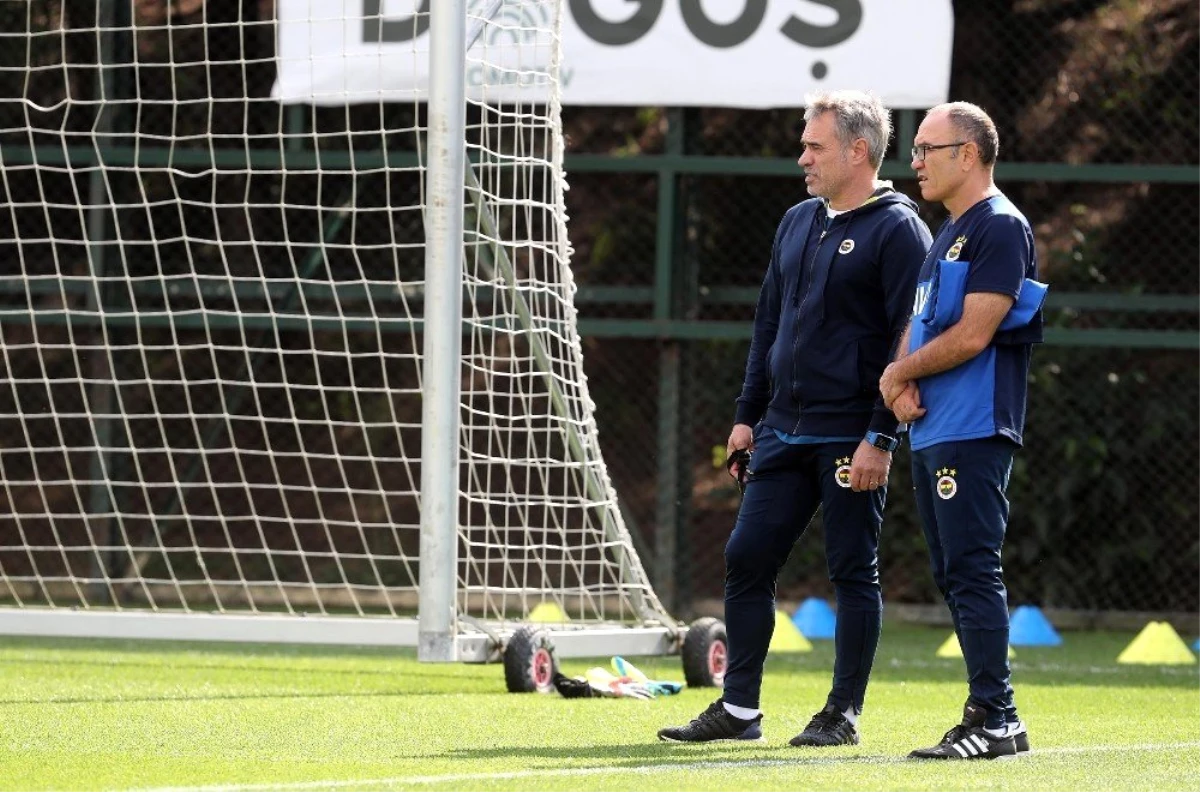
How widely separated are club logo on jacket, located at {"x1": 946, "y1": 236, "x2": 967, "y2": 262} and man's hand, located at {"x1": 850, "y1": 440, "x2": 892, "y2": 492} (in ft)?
1.75

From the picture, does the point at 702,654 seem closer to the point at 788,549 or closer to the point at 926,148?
the point at 788,549

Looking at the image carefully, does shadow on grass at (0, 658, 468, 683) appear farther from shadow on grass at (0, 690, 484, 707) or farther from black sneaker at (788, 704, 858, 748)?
black sneaker at (788, 704, 858, 748)

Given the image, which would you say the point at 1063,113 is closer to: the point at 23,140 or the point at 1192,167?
the point at 1192,167

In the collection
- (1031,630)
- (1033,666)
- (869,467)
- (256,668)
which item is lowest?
(1031,630)

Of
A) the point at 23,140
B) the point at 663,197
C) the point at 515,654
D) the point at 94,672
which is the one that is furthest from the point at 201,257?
the point at 515,654

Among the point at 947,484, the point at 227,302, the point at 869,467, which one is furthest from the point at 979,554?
the point at 227,302

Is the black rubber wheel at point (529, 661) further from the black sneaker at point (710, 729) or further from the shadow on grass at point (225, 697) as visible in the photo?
the black sneaker at point (710, 729)

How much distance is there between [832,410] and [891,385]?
0.27 meters

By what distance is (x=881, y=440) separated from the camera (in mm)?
5199

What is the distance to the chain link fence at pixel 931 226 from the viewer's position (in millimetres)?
11055

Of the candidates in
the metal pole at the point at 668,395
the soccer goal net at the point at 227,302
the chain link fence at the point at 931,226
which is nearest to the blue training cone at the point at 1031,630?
the chain link fence at the point at 931,226

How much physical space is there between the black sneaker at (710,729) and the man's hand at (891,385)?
37.4 inches

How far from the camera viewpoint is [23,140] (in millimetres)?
11844

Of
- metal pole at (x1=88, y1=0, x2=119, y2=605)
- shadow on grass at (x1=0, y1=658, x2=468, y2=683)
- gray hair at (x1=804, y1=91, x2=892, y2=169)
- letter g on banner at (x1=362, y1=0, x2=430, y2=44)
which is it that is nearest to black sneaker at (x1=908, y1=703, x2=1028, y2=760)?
gray hair at (x1=804, y1=91, x2=892, y2=169)
